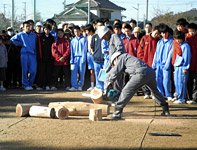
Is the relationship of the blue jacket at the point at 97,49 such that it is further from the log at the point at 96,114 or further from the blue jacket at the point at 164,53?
the log at the point at 96,114

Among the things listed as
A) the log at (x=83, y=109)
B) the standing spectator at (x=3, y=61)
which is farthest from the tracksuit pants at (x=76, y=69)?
the log at (x=83, y=109)

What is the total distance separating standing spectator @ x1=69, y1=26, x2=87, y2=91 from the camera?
42.0ft

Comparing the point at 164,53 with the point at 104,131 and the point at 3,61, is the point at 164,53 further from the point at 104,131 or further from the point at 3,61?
the point at 3,61

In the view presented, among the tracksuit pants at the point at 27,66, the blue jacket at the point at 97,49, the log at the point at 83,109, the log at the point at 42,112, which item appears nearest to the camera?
the log at the point at 42,112

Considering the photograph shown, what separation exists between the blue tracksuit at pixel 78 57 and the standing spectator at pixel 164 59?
3.13 m

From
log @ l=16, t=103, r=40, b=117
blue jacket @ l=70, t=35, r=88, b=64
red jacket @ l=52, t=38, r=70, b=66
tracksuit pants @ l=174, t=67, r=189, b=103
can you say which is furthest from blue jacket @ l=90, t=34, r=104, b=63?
log @ l=16, t=103, r=40, b=117

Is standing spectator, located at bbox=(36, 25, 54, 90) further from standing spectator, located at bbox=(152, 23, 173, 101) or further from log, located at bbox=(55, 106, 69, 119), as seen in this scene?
log, located at bbox=(55, 106, 69, 119)

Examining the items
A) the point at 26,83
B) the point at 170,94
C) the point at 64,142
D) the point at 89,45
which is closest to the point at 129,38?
the point at 89,45

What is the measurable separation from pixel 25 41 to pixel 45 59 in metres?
0.99

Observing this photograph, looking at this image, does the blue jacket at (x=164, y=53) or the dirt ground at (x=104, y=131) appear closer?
the dirt ground at (x=104, y=131)

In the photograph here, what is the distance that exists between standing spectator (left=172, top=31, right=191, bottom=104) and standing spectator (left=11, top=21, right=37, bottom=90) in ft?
17.3

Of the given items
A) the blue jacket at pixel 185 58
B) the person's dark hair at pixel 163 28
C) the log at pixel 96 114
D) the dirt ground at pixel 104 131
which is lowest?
the dirt ground at pixel 104 131

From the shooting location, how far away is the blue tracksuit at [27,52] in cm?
1257

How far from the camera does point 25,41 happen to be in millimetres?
12594
